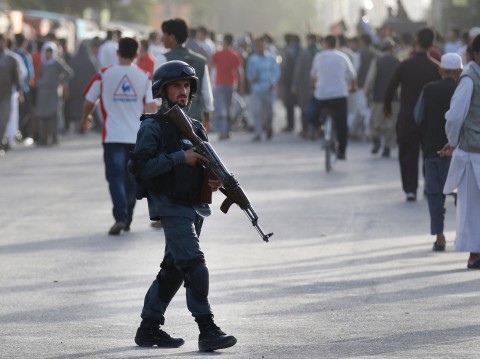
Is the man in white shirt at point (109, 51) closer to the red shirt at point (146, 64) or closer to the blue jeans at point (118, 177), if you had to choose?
the red shirt at point (146, 64)

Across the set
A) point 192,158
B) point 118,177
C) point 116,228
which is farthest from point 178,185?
point 118,177

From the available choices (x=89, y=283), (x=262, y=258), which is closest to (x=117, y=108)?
(x=262, y=258)

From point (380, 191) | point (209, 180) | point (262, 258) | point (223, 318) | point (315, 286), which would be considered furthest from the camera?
point (380, 191)

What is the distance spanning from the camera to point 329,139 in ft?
73.8

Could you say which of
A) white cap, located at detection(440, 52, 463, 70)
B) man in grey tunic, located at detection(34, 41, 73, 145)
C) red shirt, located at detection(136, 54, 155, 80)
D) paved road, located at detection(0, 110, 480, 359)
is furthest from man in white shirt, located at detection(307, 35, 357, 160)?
white cap, located at detection(440, 52, 463, 70)

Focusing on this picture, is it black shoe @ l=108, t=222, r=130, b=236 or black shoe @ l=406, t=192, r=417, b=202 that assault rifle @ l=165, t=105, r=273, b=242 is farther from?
black shoe @ l=406, t=192, r=417, b=202

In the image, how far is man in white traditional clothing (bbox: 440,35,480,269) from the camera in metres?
12.2

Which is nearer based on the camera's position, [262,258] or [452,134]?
[452,134]

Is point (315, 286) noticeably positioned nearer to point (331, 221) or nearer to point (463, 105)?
point (463, 105)

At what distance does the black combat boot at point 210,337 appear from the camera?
8555mm

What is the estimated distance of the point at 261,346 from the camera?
8.80 m

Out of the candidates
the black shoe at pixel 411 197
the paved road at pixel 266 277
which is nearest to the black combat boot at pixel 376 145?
the paved road at pixel 266 277

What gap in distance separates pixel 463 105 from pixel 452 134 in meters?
0.27

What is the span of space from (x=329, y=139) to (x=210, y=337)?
1404 centimetres
